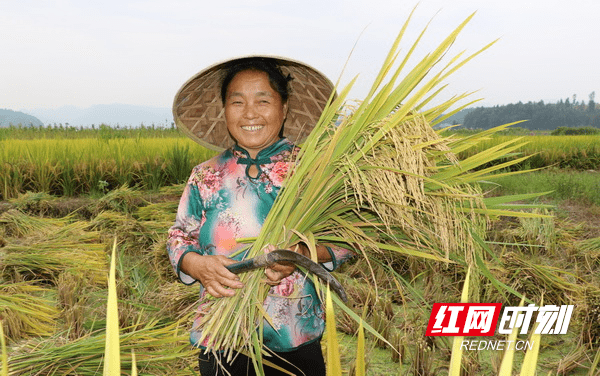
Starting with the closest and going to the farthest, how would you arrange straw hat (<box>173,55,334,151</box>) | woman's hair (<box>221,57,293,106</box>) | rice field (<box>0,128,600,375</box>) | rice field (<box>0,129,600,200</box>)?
woman's hair (<box>221,57,293,106</box>) < straw hat (<box>173,55,334,151</box>) < rice field (<box>0,128,600,375</box>) < rice field (<box>0,129,600,200</box>)

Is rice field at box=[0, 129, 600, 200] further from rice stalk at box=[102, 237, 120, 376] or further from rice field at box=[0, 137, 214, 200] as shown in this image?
rice stalk at box=[102, 237, 120, 376]

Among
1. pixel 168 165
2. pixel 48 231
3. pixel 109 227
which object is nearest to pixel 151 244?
pixel 109 227

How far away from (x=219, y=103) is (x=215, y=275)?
0.78 m

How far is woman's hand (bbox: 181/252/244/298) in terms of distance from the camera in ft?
3.90

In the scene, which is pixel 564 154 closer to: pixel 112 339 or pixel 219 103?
pixel 219 103

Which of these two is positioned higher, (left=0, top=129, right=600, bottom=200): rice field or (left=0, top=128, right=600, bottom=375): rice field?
(left=0, top=129, right=600, bottom=200): rice field

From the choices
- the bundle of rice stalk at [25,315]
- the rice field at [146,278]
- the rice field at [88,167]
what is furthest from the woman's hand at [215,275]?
the rice field at [88,167]

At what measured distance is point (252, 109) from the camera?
4.69 ft

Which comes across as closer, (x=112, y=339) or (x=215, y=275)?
(x=112, y=339)

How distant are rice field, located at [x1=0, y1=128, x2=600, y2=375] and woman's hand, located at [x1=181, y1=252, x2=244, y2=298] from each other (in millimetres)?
379

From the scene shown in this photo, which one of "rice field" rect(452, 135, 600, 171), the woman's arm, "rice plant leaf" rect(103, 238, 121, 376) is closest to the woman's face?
the woman's arm

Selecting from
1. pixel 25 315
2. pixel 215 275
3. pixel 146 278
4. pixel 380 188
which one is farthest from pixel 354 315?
pixel 146 278

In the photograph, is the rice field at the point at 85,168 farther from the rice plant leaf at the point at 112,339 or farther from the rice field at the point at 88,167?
the rice plant leaf at the point at 112,339

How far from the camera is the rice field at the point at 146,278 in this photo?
6.63ft
